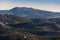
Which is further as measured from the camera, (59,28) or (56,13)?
(56,13)

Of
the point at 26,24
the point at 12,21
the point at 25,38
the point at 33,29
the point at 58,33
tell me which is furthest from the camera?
the point at 12,21

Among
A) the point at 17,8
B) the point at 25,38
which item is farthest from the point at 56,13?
the point at 25,38

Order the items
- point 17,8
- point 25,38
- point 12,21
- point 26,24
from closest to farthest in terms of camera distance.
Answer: point 25,38 < point 26,24 < point 12,21 < point 17,8

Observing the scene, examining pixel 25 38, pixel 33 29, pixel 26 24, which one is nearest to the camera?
pixel 25 38

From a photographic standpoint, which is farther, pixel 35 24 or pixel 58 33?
pixel 35 24

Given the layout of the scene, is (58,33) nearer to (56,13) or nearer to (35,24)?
(35,24)

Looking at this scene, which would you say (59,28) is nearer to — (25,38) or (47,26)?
(47,26)

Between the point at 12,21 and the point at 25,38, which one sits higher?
the point at 25,38

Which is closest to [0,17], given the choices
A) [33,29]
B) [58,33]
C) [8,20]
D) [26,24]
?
[8,20]

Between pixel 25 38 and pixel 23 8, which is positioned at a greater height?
pixel 25 38
